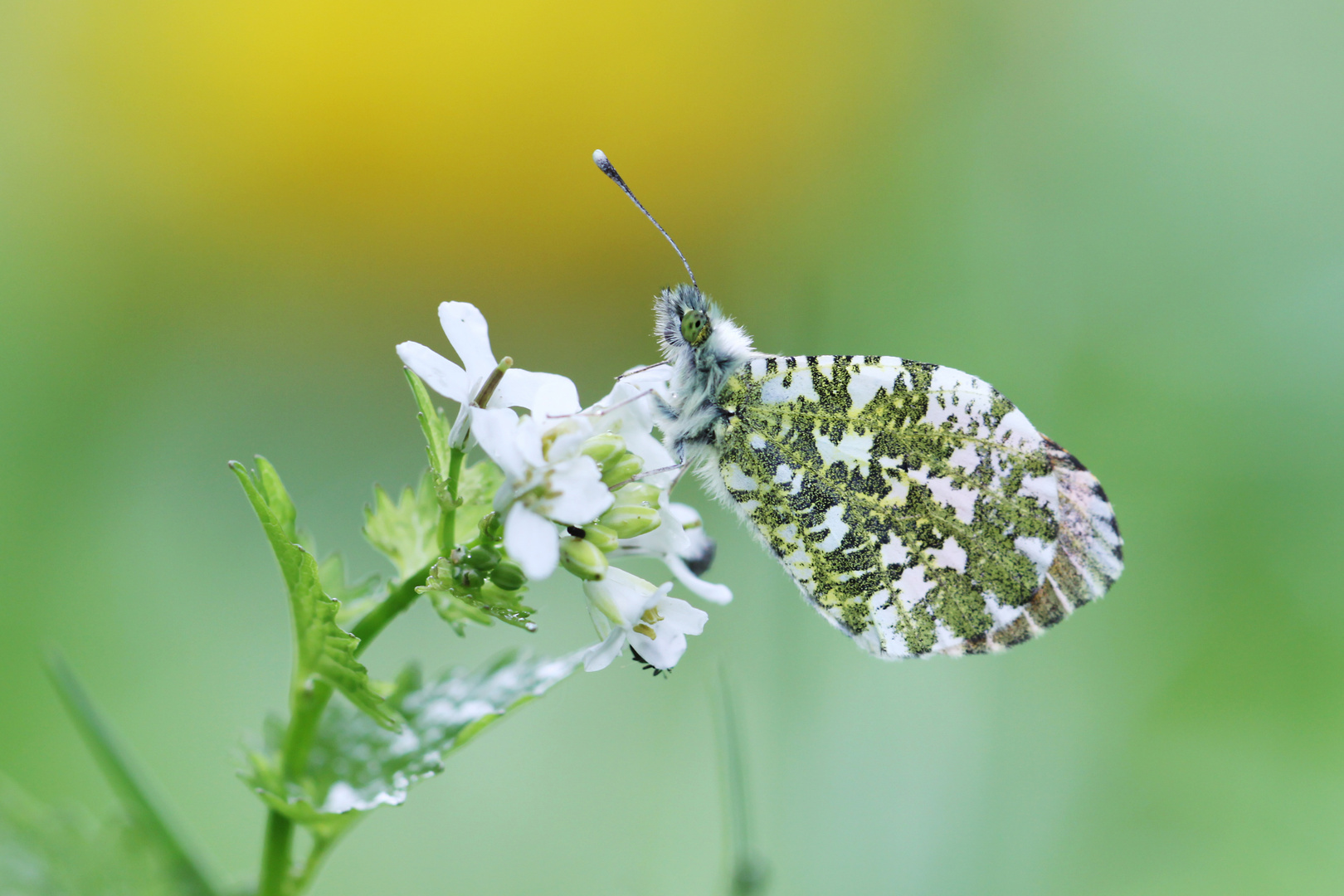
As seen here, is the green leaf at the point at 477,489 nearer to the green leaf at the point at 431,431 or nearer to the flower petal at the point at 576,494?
the green leaf at the point at 431,431

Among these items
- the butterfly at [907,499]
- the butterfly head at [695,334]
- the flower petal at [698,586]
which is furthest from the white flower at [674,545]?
the butterfly head at [695,334]

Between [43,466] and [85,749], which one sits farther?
[43,466]

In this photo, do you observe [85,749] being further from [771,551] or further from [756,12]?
[756,12]

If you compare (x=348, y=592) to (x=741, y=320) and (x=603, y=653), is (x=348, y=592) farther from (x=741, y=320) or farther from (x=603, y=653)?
(x=741, y=320)

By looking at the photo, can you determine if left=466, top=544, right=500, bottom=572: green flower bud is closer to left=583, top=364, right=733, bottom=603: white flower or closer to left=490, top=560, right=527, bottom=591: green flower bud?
left=490, top=560, right=527, bottom=591: green flower bud

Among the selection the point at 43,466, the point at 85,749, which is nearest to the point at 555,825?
the point at 85,749

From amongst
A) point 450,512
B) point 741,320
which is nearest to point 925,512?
point 450,512
